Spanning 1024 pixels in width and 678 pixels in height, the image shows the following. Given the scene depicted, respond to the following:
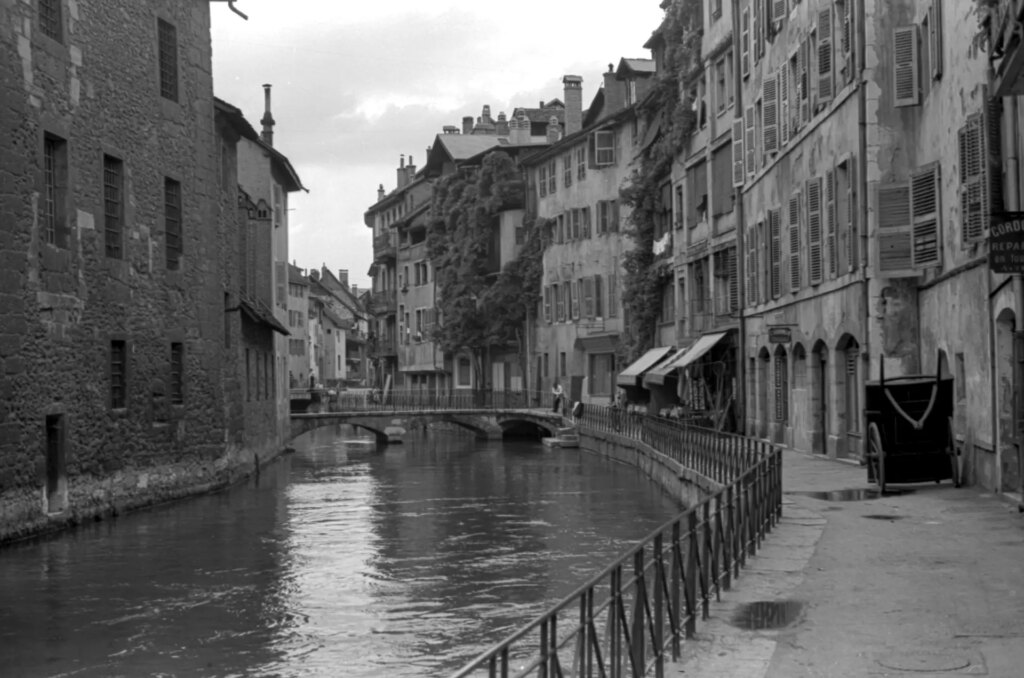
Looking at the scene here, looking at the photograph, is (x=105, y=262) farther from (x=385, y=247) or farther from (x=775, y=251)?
(x=385, y=247)

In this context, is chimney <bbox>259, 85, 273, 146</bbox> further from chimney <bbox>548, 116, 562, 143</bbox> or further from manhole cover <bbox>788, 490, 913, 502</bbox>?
manhole cover <bbox>788, 490, 913, 502</bbox>

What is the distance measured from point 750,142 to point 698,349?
5.81m

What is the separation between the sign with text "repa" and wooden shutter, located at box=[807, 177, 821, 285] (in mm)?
12023

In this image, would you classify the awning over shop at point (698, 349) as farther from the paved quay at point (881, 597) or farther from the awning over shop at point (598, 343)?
the paved quay at point (881, 597)

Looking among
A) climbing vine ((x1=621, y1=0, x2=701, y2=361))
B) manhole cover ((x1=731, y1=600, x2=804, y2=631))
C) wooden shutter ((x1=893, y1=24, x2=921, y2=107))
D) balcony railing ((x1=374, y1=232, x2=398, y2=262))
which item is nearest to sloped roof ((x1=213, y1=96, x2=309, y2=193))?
climbing vine ((x1=621, y1=0, x2=701, y2=361))

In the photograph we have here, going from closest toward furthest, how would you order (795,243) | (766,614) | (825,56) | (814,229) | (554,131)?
(766,614)
(825,56)
(814,229)
(795,243)
(554,131)

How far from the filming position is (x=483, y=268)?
6500 centimetres

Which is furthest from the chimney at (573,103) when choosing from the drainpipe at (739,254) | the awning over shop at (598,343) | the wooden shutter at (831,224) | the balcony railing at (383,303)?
the wooden shutter at (831,224)

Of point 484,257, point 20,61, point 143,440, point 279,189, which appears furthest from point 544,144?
point 20,61

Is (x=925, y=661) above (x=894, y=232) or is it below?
below

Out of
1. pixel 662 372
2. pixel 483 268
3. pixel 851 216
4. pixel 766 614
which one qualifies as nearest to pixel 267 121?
pixel 483 268

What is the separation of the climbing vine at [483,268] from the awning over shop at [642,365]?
57.3ft

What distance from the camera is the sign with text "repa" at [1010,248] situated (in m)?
14.4

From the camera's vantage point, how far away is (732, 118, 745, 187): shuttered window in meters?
35.1
